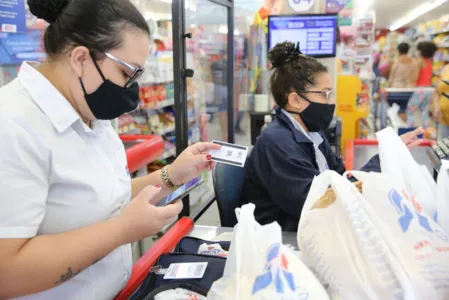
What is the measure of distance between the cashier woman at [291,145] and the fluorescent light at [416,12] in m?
13.1

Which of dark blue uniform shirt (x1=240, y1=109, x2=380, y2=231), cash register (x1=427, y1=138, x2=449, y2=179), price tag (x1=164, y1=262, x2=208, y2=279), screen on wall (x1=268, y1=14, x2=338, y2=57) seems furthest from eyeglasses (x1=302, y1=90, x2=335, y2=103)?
screen on wall (x1=268, y1=14, x2=338, y2=57)

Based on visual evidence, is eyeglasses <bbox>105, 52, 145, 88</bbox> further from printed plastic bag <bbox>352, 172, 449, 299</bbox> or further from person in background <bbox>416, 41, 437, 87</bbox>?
person in background <bbox>416, 41, 437, 87</bbox>

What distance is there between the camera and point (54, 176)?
40.7 inches

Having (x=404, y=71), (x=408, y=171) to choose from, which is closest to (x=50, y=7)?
(x=408, y=171)

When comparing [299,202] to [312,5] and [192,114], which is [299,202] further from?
[312,5]

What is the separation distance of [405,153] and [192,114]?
6.73 feet

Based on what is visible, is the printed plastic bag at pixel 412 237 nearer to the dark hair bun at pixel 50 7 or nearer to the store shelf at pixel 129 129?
the dark hair bun at pixel 50 7

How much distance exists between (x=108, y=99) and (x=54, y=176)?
1.00 ft

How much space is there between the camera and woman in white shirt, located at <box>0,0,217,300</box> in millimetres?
935

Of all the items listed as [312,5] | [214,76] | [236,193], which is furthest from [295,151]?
[312,5]

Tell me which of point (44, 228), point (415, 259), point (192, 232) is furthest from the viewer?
point (192, 232)

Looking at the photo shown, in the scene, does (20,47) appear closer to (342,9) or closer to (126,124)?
(126,124)

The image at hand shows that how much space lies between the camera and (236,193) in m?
2.26

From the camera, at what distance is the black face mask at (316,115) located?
2230mm
